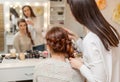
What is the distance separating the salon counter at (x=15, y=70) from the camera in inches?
78.9

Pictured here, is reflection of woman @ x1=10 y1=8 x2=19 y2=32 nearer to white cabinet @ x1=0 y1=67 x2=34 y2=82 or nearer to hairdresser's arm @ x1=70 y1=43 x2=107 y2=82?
white cabinet @ x1=0 y1=67 x2=34 y2=82

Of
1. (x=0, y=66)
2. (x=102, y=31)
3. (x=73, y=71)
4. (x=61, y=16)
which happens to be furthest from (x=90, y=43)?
(x=0, y=66)

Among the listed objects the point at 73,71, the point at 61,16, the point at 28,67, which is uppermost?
the point at 61,16

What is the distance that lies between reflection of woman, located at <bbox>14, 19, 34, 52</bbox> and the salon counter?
17 cm

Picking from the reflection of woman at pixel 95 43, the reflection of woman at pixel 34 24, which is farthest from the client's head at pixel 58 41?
the reflection of woman at pixel 34 24

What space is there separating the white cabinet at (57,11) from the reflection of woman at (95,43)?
907mm

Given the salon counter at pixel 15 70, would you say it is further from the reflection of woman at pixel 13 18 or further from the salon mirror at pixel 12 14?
the reflection of woman at pixel 13 18

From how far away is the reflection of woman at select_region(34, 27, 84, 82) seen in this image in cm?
122

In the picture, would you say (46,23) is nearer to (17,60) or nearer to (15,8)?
(15,8)

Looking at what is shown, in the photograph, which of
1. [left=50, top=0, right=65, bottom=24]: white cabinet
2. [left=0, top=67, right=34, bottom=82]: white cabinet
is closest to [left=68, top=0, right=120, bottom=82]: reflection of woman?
[left=50, top=0, right=65, bottom=24]: white cabinet

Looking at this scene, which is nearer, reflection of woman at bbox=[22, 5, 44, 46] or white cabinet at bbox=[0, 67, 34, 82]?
white cabinet at bbox=[0, 67, 34, 82]

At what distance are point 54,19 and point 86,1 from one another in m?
1.01

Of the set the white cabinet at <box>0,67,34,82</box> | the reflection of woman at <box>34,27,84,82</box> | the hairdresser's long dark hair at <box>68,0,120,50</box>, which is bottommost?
the white cabinet at <box>0,67,34,82</box>

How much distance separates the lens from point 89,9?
1133 mm
